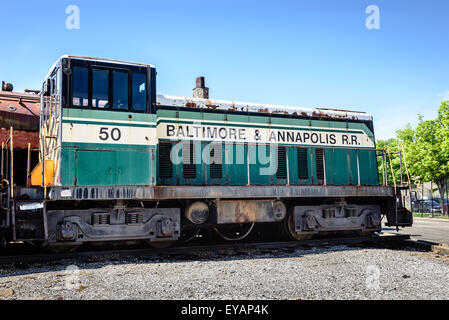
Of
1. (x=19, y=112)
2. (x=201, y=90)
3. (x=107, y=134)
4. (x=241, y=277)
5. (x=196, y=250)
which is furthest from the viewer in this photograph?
(x=201, y=90)

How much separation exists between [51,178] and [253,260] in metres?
4.10

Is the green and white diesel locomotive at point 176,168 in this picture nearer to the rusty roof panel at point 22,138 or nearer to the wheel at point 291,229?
the wheel at point 291,229

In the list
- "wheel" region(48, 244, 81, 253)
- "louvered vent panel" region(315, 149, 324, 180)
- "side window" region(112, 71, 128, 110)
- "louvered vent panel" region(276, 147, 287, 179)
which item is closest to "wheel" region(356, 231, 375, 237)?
"louvered vent panel" region(315, 149, 324, 180)

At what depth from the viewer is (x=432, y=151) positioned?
2559 cm

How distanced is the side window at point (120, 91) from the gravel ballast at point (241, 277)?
2.99 metres

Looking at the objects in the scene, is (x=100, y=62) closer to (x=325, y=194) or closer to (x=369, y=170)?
(x=325, y=194)

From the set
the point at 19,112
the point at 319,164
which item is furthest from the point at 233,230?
the point at 19,112

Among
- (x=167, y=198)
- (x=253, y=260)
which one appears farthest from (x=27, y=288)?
(x=253, y=260)

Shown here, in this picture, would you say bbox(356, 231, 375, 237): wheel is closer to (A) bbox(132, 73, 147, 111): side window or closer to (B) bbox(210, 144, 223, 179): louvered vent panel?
Answer: (B) bbox(210, 144, 223, 179): louvered vent panel

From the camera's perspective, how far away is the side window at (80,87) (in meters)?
7.29

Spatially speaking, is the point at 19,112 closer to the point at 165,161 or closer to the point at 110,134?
the point at 110,134

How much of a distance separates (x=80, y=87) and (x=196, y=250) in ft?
13.1

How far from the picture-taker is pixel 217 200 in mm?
8289

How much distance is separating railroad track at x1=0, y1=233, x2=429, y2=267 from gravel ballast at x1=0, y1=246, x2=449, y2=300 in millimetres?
270
